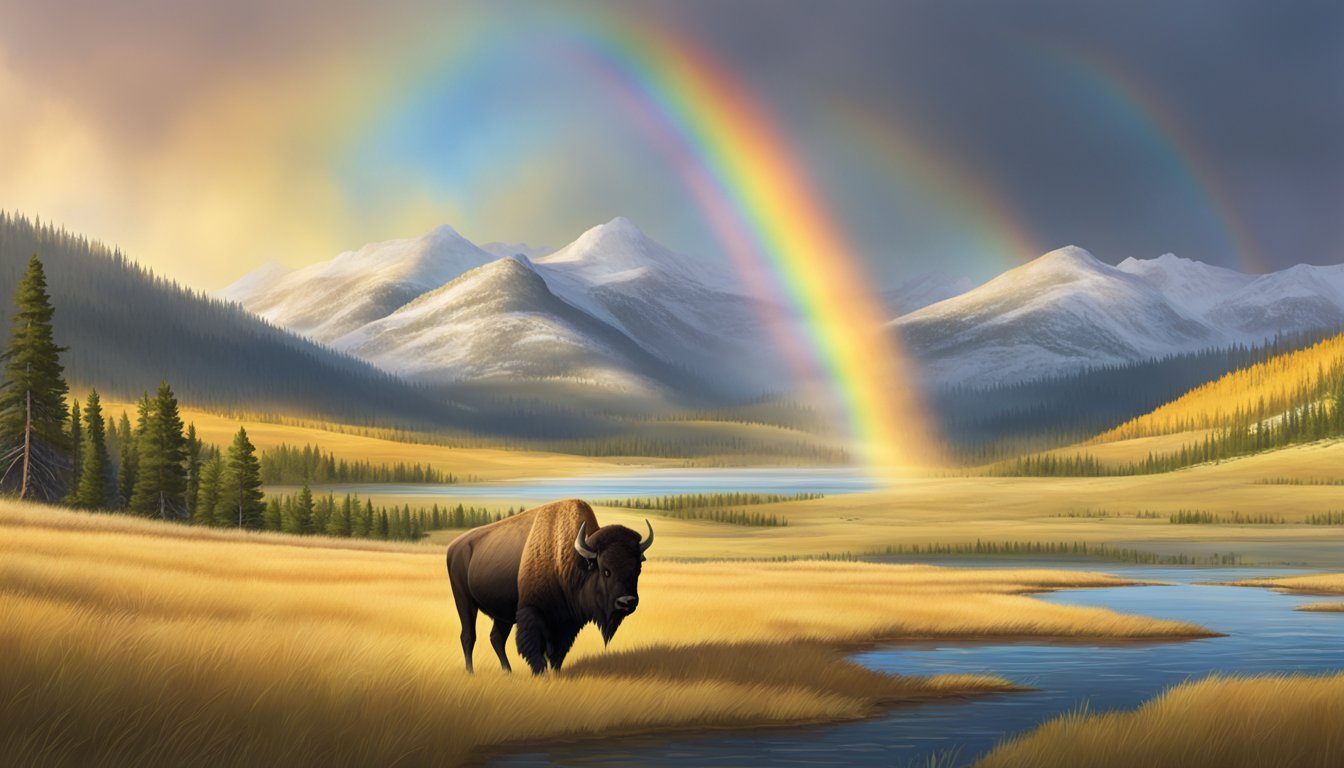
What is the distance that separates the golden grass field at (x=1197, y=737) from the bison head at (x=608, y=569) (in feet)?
21.1

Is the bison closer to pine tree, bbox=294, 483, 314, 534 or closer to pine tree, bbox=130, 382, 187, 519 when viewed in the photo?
pine tree, bbox=294, 483, 314, 534

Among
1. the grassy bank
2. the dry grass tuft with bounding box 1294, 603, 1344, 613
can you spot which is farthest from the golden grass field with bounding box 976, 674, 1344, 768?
the grassy bank

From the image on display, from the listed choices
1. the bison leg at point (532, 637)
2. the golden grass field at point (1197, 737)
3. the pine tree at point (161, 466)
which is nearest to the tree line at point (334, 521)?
the pine tree at point (161, 466)

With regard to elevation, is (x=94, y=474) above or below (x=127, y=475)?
below

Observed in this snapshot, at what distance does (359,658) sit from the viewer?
72.2ft

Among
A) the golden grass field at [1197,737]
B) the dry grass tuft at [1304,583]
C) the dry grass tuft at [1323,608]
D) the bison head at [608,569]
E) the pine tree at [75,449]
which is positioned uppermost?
the pine tree at [75,449]

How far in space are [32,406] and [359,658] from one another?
229ft

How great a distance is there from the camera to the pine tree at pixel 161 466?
314 feet

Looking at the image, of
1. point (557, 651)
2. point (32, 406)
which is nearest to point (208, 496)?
point (32, 406)

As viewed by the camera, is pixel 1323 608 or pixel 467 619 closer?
pixel 467 619

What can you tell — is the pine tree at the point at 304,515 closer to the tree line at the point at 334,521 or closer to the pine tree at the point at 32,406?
the tree line at the point at 334,521

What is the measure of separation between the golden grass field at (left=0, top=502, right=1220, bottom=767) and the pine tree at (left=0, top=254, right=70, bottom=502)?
34159 millimetres

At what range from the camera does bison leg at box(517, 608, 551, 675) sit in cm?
2295

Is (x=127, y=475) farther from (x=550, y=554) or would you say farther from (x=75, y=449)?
(x=550, y=554)
